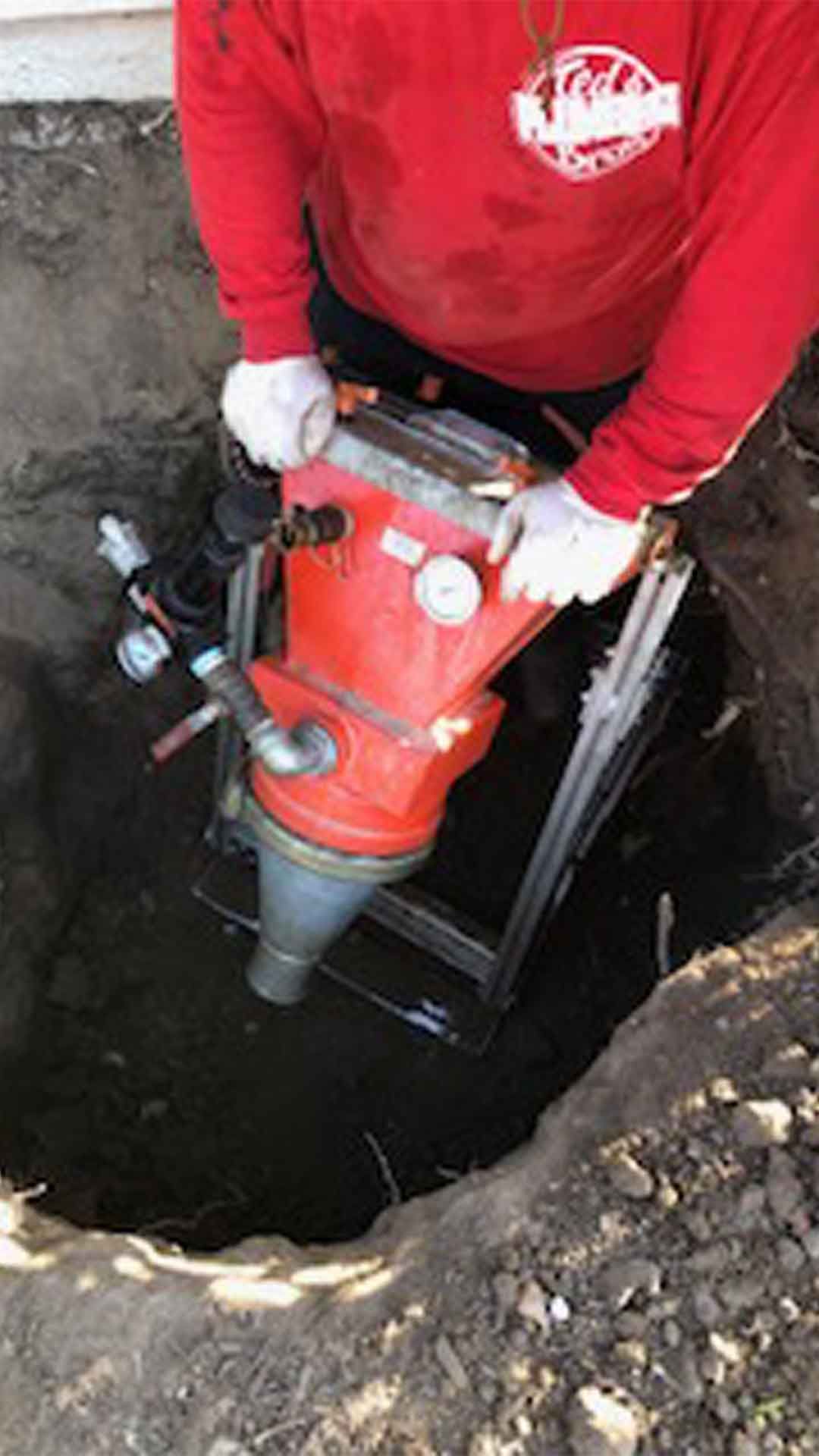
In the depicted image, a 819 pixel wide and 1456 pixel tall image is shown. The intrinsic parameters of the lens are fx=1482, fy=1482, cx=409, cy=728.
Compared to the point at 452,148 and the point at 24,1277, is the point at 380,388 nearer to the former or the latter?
the point at 452,148

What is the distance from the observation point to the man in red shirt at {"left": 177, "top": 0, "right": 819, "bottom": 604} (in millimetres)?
1357

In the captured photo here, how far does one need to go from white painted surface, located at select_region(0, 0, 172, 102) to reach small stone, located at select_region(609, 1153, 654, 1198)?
162cm

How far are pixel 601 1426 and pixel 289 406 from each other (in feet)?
3.76

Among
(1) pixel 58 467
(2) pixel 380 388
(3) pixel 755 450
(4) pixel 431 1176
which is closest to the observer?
(2) pixel 380 388

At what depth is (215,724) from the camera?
2699 millimetres

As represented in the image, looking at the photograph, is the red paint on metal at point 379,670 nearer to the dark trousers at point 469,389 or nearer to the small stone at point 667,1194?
the dark trousers at point 469,389

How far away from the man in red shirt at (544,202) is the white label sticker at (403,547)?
0.37ft

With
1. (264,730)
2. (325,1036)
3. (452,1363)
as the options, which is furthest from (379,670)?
(325,1036)

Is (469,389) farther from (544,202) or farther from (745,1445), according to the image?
(745,1445)

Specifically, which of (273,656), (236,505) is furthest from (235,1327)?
(236,505)

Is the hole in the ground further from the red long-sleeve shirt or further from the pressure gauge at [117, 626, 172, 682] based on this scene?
the red long-sleeve shirt

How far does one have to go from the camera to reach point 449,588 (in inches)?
67.2

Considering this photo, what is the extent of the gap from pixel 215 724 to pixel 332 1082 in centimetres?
68

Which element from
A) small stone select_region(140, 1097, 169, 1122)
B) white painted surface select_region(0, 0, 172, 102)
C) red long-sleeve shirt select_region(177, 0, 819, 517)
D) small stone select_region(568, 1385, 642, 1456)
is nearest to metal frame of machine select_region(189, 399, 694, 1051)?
red long-sleeve shirt select_region(177, 0, 819, 517)
